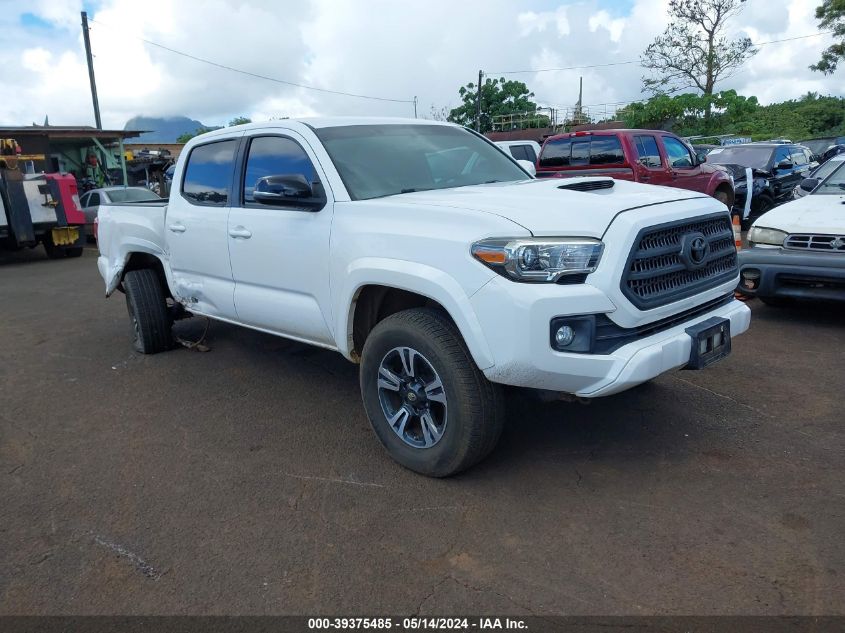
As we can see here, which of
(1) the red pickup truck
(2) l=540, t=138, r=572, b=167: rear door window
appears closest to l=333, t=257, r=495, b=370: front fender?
(1) the red pickup truck

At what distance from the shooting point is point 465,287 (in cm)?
308

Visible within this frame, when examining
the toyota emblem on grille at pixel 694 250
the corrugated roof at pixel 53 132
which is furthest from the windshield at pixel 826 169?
the corrugated roof at pixel 53 132

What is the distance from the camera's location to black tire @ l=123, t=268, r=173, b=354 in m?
5.91

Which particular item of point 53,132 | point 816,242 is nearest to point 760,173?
point 816,242

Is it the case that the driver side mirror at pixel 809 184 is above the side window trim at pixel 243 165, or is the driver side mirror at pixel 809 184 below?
below

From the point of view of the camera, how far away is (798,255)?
231 inches

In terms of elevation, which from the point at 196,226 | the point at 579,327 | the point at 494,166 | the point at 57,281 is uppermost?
the point at 494,166

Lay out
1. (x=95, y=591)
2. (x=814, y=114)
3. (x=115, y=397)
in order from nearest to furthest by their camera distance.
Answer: (x=95, y=591) → (x=115, y=397) → (x=814, y=114)

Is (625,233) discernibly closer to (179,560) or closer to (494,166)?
(494,166)

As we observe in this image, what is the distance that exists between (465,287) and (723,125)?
111 feet

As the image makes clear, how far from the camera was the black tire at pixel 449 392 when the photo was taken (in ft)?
10.5

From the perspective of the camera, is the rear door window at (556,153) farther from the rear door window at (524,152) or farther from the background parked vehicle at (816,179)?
the background parked vehicle at (816,179)

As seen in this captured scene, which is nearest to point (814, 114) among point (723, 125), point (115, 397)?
point (723, 125)

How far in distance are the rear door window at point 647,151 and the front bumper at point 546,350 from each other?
8493 mm
